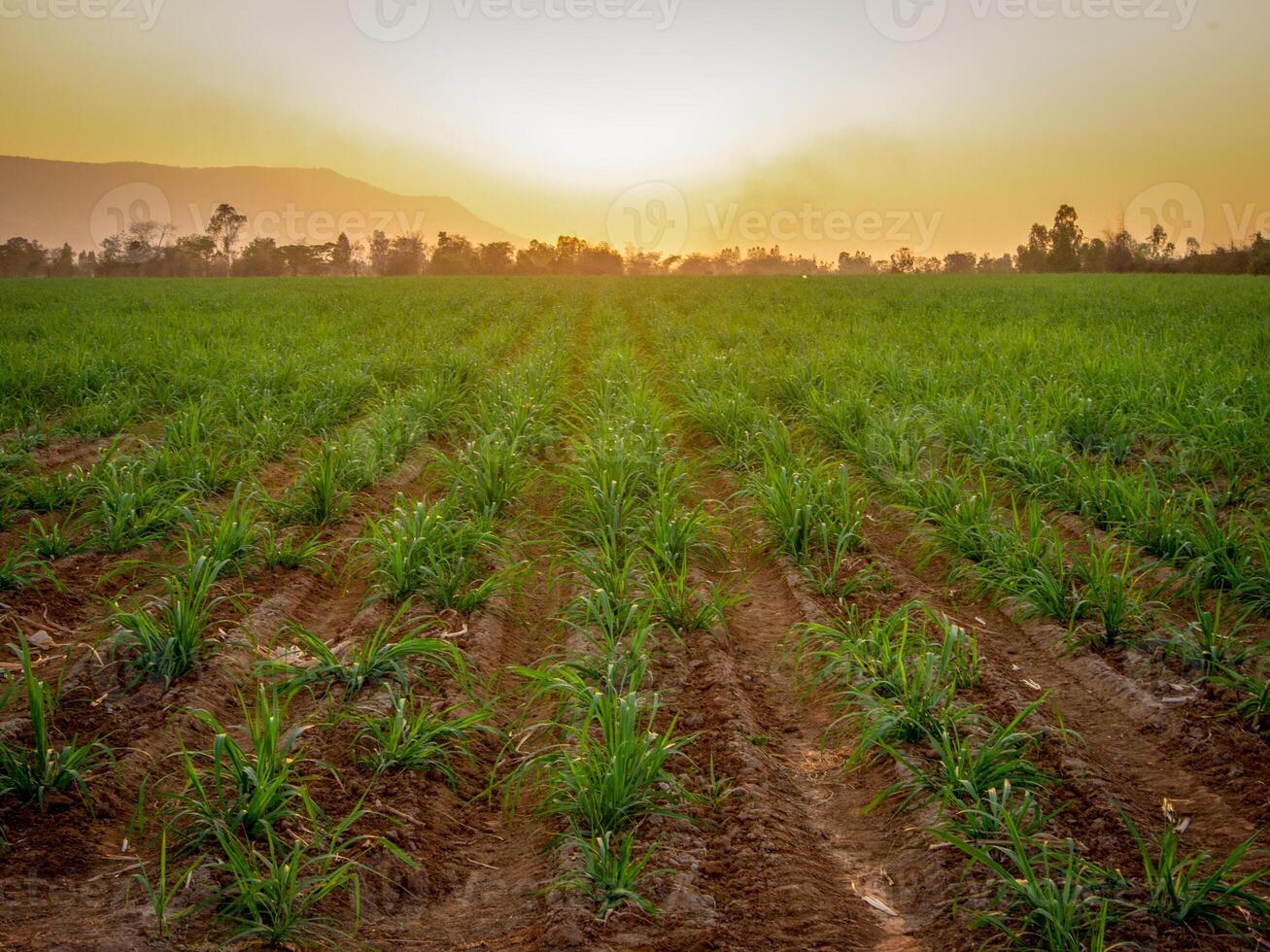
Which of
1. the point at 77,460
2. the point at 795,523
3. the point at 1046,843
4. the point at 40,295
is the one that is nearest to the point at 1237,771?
the point at 1046,843

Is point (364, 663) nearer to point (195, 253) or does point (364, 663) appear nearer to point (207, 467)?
point (207, 467)

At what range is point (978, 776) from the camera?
103 inches

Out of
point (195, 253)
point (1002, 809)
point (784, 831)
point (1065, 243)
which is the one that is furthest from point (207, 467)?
point (195, 253)

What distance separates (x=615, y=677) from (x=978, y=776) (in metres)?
1.44

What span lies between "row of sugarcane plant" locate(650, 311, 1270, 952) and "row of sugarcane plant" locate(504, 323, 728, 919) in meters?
0.67

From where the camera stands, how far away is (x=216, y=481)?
5.72 metres

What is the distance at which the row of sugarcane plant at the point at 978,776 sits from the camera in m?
2.10

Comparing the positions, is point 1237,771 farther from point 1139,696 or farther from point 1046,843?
point 1046,843

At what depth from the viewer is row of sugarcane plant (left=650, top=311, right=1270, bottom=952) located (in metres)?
2.10

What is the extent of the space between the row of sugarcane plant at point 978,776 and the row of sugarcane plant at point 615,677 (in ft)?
2.20

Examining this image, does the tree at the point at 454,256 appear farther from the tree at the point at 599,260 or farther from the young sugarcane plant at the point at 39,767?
the young sugarcane plant at the point at 39,767

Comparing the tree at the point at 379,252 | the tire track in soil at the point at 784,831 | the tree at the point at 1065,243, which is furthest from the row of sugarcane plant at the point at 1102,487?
the tree at the point at 379,252

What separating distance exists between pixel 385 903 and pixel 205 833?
1.98ft

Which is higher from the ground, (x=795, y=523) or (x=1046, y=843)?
(x=795, y=523)
